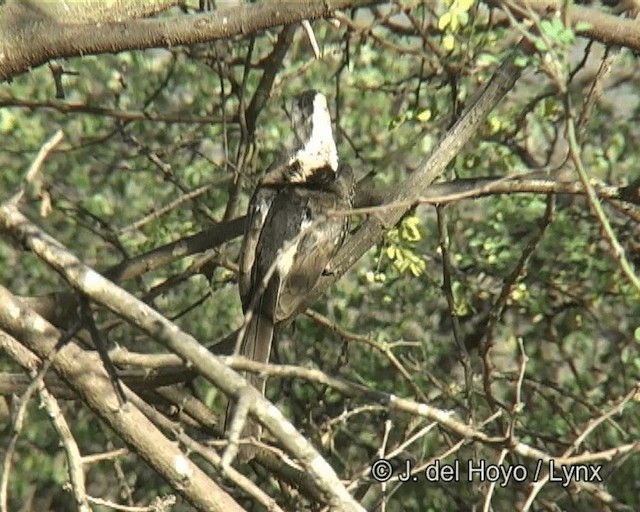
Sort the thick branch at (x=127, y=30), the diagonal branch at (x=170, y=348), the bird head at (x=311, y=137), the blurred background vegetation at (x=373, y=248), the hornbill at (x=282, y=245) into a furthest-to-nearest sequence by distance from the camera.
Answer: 1. the blurred background vegetation at (x=373, y=248)
2. the bird head at (x=311, y=137)
3. the hornbill at (x=282, y=245)
4. the thick branch at (x=127, y=30)
5. the diagonal branch at (x=170, y=348)

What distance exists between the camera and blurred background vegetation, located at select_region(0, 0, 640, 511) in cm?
439

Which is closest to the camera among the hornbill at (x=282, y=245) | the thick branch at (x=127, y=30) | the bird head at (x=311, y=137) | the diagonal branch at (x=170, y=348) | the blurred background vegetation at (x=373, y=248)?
the diagonal branch at (x=170, y=348)

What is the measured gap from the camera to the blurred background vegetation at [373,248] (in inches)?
173

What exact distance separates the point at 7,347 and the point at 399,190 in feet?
3.86

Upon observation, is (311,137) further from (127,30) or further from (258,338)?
(127,30)

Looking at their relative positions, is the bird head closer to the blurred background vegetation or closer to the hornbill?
the hornbill

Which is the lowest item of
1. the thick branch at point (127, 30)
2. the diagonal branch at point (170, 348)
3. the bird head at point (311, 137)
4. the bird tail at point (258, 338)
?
the diagonal branch at point (170, 348)

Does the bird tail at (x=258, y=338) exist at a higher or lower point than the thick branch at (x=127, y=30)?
lower

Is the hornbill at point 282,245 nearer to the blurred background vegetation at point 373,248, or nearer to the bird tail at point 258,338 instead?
the bird tail at point 258,338

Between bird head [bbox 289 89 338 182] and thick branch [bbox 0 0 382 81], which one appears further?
bird head [bbox 289 89 338 182]

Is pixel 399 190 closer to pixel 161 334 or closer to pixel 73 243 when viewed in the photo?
pixel 161 334

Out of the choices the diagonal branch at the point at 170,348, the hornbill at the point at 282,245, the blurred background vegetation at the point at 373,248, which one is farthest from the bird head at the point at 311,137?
the diagonal branch at the point at 170,348

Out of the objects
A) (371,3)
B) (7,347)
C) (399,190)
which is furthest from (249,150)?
(7,347)

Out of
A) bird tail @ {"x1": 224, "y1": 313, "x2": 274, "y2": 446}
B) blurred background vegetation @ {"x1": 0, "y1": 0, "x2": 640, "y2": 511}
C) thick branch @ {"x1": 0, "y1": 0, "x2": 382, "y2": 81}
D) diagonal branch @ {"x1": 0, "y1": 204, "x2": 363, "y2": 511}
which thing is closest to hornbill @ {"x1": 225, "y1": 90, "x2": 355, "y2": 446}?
bird tail @ {"x1": 224, "y1": 313, "x2": 274, "y2": 446}
